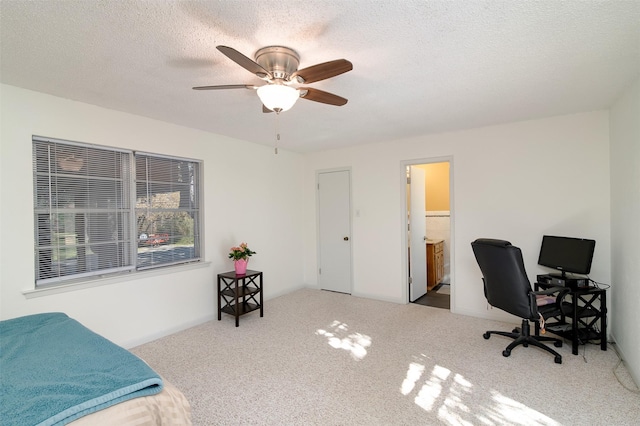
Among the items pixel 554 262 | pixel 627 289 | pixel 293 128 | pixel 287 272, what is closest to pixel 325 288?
pixel 287 272

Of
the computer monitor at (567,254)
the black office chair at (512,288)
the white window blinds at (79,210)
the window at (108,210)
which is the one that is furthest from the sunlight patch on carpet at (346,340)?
the white window blinds at (79,210)

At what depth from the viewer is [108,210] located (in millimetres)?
3070

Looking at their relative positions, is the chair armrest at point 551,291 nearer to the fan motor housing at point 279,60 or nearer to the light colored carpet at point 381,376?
the light colored carpet at point 381,376

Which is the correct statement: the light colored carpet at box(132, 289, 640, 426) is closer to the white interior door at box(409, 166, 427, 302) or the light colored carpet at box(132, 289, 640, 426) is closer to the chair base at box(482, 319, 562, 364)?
the chair base at box(482, 319, 562, 364)

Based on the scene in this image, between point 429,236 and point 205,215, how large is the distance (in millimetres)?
4222

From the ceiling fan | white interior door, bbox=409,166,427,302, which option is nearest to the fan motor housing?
the ceiling fan

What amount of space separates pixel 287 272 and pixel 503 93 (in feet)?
12.8

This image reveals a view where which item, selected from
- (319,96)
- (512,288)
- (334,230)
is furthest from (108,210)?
(512,288)

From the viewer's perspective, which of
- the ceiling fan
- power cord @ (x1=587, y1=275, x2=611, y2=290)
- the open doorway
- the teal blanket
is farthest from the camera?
the open doorway

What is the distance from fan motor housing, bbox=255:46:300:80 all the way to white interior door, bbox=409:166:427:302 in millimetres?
3033

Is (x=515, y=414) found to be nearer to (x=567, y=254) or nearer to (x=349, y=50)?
(x=567, y=254)

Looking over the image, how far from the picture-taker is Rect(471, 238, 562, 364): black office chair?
8.95ft

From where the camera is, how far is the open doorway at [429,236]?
4629mm

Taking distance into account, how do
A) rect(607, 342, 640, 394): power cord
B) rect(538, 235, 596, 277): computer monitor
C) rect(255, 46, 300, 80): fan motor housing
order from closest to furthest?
rect(255, 46, 300, 80): fan motor housing < rect(607, 342, 640, 394): power cord < rect(538, 235, 596, 277): computer monitor
